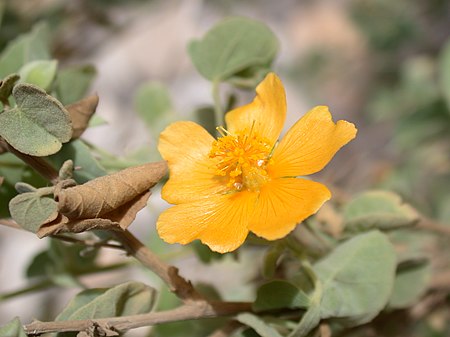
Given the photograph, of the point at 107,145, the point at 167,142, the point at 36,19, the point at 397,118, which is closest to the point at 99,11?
the point at 36,19

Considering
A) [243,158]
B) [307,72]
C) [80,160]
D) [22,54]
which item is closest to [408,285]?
[243,158]

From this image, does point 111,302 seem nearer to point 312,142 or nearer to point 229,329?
point 229,329

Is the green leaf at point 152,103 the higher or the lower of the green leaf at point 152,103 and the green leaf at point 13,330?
the lower

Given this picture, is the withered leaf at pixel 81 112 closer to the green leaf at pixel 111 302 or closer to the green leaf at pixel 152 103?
the green leaf at pixel 111 302

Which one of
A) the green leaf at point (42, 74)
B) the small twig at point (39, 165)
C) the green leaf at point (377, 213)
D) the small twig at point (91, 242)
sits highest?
the green leaf at point (42, 74)

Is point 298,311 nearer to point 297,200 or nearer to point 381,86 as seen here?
point 297,200

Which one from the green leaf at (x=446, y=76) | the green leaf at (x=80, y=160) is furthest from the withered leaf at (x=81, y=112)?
the green leaf at (x=446, y=76)

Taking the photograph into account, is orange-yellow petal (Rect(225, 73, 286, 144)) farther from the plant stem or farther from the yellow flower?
the plant stem
